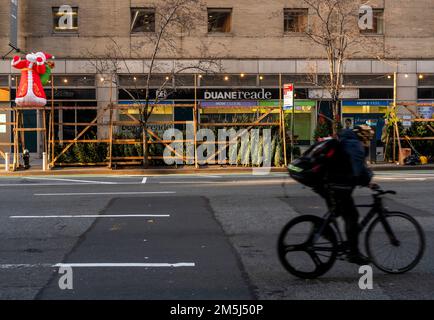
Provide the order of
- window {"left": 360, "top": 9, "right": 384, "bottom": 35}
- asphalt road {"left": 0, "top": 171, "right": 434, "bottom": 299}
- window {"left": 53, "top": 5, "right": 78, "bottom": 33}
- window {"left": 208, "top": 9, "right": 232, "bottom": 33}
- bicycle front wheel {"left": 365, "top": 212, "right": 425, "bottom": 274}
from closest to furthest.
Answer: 1. asphalt road {"left": 0, "top": 171, "right": 434, "bottom": 299}
2. bicycle front wheel {"left": 365, "top": 212, "right": 425, "bottom": 274}
3. window {"left": 53, "top": 5, "right": 78, "bottom": 33}
4. window {"left": 208, "top": 9, "right": 232, "bottom": 33}
5. window {"left": 360, "top": 9, "right": 384, "bottom": 35}

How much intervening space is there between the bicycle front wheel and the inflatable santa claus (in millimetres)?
18085

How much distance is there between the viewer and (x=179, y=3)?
22.1 meters

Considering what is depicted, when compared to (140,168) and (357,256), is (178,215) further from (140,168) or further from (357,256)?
(140,168)

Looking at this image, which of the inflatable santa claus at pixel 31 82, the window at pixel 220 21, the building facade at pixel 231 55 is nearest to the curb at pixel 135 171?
the inflatable santa claus at pixel 31 82

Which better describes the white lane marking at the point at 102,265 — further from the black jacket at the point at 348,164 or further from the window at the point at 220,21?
the window at the point at 220,21

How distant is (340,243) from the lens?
6379 millimetres

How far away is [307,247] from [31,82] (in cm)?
1832

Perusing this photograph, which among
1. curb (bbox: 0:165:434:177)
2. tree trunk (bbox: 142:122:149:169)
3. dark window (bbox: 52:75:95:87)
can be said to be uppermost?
dark window (bbox: 52:75:95:87)

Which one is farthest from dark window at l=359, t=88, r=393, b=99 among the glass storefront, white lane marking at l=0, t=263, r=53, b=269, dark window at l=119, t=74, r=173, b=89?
white lane marking at l=0, t=263, r=53, b=269

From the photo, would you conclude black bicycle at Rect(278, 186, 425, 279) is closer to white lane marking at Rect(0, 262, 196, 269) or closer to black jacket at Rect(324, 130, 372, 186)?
black jacket at Rect(324, 130, 372, 186)

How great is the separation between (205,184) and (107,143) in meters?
7.67

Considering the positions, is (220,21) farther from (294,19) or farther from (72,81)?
(72,81)

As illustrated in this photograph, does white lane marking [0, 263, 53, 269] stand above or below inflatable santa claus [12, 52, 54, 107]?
below

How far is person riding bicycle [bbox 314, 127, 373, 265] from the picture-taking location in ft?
20.3
